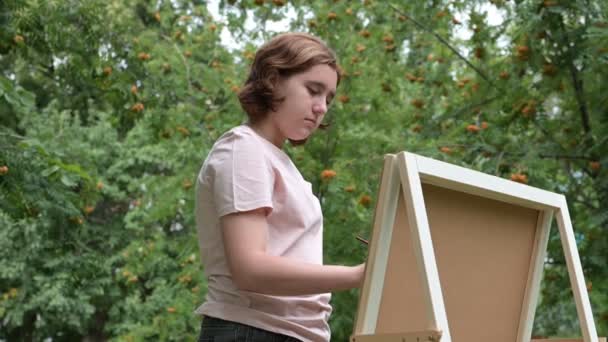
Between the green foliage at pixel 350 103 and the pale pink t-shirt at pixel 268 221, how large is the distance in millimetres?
3000

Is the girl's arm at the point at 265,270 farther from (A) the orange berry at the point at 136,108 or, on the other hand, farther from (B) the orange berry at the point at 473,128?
(B) the orange berry at the point at 473,128

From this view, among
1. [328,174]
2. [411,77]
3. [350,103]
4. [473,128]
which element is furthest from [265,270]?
[411,77]

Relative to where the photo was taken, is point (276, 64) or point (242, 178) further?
point (276, 64)

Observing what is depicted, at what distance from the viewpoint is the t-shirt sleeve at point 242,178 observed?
178cm

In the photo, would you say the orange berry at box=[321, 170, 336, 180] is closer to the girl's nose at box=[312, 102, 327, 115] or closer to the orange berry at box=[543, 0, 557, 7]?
the orange berry at box=[543, 0, 557, 7]

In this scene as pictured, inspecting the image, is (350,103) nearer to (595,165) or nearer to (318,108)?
(595,165)

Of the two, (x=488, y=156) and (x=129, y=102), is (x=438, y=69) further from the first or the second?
A: (x=129, y=102)

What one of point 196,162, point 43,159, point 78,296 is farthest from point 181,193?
point 78,296

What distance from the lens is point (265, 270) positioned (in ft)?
5.68

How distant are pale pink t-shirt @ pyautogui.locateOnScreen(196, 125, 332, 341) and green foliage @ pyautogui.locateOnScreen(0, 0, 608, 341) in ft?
9.84

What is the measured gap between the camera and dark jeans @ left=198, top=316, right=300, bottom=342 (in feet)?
5.99

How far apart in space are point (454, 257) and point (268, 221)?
0.38 metres

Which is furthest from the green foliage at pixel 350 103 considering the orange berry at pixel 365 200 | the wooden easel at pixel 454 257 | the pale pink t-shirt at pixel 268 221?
the wooden easel at pixel 454 257

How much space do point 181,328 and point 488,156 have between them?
438 cm
